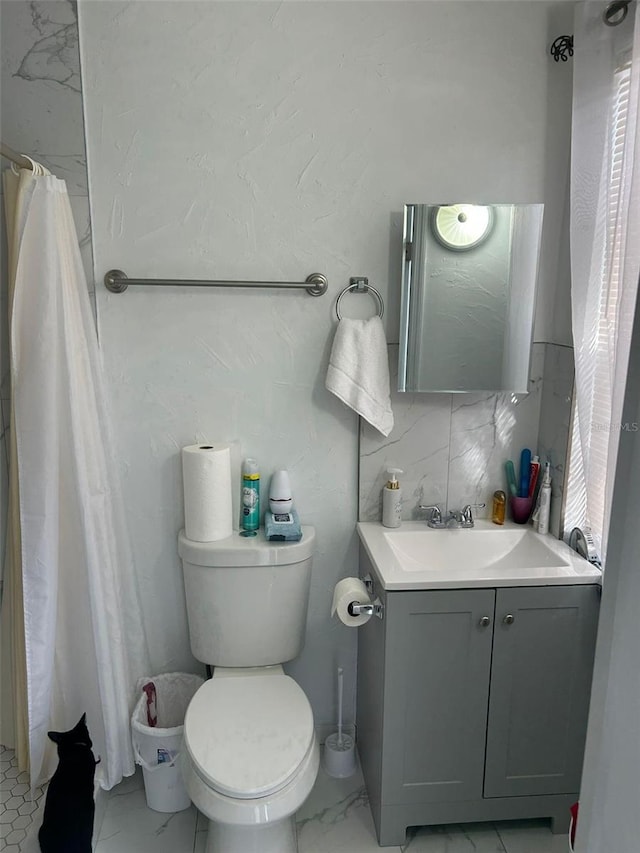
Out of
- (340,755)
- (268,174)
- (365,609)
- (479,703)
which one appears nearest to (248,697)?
(365,609)

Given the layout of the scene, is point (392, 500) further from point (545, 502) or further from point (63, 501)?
point (63, 501)

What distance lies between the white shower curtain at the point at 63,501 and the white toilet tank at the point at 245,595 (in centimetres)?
23

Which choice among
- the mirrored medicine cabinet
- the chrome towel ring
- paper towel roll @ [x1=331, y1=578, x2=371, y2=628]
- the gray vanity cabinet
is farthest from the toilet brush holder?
the chrome towel ring

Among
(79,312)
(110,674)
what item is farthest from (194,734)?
(79,312)

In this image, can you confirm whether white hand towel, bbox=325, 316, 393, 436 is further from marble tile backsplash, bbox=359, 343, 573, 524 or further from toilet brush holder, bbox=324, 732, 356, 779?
toilet brush holder, bbox=324, 732, 356, 779

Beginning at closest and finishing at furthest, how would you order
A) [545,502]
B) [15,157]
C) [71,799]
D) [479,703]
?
[15,157] → [71,799] → [479,703] → [545,502]

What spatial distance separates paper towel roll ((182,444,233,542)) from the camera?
72.8 inches

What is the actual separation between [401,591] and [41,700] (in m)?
1.01

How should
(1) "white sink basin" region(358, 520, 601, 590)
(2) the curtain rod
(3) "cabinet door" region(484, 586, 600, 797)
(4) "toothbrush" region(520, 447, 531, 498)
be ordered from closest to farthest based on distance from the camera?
(2) the curtain rod
(3) "cabinet door" region(484, 586, 600, 797)
(1) "white sink basin" region(358, 520, 601, 590)
(4) "toothbrush" region(520, 447, 531, 498)

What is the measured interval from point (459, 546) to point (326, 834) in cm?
90

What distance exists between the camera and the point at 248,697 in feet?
5.70

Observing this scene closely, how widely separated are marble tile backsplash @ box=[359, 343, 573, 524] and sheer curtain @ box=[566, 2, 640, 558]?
0.28 meters

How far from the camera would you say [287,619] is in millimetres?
1923

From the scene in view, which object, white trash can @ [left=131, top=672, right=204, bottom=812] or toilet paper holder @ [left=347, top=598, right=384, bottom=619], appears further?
white trash can @ [left=131, top=672, right=204, bottom=812]
